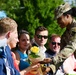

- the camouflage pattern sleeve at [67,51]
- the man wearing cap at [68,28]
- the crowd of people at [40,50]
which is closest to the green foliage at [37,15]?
the crowd of people at [40,50]

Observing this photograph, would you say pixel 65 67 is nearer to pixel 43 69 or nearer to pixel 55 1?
pixel 43 69

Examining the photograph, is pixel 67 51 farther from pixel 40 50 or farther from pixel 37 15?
pixel 37 15

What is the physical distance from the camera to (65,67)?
19.4 ft

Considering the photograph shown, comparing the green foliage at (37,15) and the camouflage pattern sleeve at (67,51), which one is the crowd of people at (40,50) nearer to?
the camouflage pattern sleeve at (67,51)

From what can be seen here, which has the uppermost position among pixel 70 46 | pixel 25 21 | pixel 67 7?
pixel 67 7

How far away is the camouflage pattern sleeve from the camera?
534cm

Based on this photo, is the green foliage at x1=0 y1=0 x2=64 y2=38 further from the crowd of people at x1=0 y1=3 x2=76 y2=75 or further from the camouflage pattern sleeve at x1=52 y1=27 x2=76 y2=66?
the camouflage pattern sleeve at x1=52 y1=27 x2=76 y2=66

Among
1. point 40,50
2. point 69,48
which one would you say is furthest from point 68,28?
point 40,50

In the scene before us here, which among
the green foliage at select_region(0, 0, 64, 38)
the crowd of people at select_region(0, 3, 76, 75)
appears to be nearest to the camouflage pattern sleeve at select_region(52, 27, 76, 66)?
the crowd of people at select_region(0, 3, 76, 75)

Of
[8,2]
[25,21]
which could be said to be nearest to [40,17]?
[25,21]

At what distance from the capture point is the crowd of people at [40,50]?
4332 mm

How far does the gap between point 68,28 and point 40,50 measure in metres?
0.57

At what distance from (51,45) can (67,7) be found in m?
1.28

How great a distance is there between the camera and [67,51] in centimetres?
544
